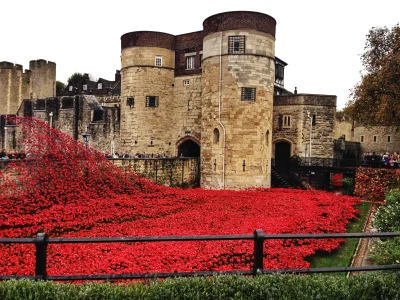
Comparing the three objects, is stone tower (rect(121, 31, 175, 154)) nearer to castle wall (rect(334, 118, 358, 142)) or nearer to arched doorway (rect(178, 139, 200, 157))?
arched doorway (rect(178, 139, 200, 157))

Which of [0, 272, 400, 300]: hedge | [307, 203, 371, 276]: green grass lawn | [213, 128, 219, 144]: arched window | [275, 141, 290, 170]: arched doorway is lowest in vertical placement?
[307, 203, 371, 276]: green grass lawn

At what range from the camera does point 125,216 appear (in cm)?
1428

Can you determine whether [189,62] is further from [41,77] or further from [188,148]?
[41,77]

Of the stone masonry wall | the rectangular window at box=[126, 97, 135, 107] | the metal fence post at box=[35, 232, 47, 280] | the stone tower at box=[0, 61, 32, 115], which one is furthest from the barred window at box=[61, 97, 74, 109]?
the metal fence post at box=[35, 232, 47, 280]

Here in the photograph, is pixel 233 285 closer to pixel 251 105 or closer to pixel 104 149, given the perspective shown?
pixel 251 105

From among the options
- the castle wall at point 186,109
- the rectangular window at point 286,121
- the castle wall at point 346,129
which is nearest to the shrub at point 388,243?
the castle wall at point 186,109

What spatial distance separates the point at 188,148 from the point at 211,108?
744 cm

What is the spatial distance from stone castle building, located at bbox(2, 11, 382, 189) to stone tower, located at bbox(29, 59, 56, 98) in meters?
12.9

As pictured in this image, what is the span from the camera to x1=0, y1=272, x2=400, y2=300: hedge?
14.8ft

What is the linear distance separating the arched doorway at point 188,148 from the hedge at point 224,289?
2511 centimetres

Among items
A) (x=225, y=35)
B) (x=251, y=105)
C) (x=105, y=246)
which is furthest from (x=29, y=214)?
(x=225, y=35)

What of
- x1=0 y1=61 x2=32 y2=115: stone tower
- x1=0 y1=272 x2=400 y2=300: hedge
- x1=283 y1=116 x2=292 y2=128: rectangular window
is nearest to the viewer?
x1=0 y1=272 x2=400 y2=300: hedge

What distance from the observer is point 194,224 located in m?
13.2

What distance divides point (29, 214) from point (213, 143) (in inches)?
517
